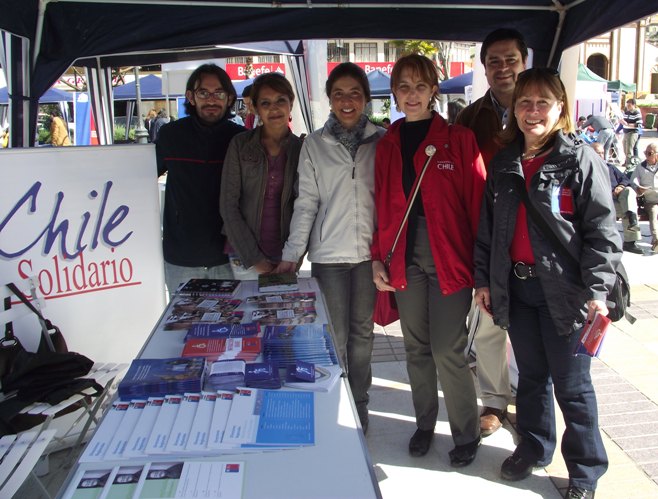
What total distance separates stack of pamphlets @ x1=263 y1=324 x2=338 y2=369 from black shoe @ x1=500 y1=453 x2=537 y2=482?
1.19 m

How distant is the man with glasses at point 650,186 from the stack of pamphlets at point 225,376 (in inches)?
252

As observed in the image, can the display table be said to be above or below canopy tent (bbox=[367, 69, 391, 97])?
below

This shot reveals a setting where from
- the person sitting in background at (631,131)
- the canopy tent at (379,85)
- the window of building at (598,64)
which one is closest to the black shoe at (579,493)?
the canopy tent at (379,85)

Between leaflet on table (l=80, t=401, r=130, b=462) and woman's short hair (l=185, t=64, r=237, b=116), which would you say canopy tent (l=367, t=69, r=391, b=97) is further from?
leaflet on table (l=80, t=401, r=130, b=462)

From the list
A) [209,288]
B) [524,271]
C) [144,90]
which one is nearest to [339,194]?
[209,288]

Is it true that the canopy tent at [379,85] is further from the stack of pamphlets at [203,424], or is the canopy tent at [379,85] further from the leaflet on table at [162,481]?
the leaflet on table at [162,481]

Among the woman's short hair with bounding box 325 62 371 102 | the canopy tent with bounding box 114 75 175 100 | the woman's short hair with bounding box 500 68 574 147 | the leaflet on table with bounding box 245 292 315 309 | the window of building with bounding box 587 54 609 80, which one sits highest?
the window of building with bounding box 587 54 609 80

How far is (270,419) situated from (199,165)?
1702mm

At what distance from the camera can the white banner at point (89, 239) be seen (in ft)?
8.70

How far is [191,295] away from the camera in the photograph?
247cm

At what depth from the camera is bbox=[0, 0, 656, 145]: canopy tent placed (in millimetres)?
2908

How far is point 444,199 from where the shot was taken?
2.36 meters

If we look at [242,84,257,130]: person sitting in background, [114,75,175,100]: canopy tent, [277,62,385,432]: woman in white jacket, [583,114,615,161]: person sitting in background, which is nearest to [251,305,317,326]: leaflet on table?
[277,62,385,432]: woman in white jacket

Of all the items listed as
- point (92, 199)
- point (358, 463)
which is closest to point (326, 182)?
point (92, 199)
